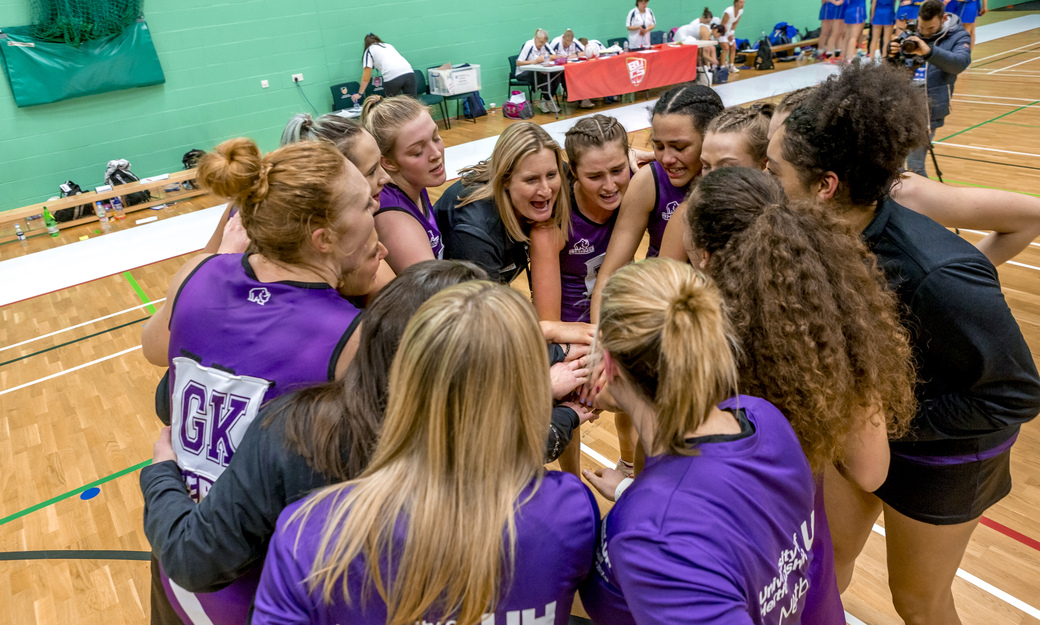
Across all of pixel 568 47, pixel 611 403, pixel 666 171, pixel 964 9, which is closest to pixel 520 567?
pixel 611 403

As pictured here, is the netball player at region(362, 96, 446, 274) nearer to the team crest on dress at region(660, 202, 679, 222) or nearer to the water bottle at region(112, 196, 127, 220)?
the team crest on dress at region(660, 202, 679, 222)

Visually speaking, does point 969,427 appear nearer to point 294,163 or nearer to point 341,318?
point 341,318

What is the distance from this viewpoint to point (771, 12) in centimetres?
1480

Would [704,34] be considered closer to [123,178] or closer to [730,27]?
[730,27]

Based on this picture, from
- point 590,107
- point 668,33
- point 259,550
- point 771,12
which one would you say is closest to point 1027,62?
point 771,12

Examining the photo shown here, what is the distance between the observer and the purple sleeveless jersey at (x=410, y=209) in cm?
Result: 226

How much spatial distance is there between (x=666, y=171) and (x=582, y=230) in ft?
1.33

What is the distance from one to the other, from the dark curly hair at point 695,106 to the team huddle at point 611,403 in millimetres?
494

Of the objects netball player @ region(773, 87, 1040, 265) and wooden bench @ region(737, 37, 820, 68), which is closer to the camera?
netball player @ region(773, 87, 1040, 265)

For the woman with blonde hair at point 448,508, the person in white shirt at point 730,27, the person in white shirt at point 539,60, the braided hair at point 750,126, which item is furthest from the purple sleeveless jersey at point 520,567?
the person in white shirt at point 730,27

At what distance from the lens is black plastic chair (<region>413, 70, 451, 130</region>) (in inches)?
408

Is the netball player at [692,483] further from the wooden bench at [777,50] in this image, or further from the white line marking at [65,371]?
the wooden bench at [777,50]

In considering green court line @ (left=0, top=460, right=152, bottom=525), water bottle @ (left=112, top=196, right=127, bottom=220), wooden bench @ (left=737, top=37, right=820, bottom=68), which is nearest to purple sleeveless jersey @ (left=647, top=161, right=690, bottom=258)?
green court line @ (left=0, top=460, right=152, bottom=525)

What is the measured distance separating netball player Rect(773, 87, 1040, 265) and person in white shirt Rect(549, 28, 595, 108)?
9853mm
